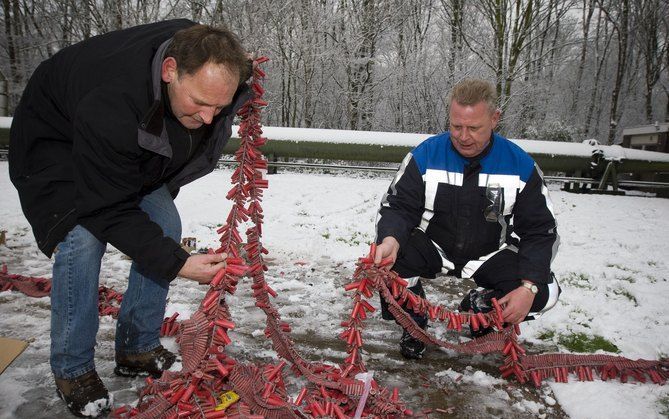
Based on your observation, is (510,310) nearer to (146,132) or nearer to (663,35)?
(146,132)

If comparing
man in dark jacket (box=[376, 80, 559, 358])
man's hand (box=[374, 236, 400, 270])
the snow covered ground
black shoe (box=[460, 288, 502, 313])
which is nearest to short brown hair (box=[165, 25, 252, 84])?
man's hand (box=[374, 236, 400, 270])

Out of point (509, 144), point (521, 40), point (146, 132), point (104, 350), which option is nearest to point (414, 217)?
point (509, 144)

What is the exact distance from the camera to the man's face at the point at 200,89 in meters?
1.66

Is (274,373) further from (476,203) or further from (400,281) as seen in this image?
(476,203)

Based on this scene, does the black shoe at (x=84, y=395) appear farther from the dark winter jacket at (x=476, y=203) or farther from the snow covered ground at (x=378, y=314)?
the dark winter jacket at (x=476, y=203)

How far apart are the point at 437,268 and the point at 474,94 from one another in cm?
108

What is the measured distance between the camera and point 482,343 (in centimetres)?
242

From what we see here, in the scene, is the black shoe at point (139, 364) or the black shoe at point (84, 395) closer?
the black shoe at point (84, 395)

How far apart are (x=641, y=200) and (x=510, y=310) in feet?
23.9

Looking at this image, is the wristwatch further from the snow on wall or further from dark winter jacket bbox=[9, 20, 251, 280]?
the snow on wall

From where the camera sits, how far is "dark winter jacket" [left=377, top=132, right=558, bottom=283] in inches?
99.0

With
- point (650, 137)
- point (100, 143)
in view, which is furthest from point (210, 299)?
point (650, 137)

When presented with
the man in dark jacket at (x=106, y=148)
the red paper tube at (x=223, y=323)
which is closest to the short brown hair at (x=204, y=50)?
the man in dark jacket at (x=106, y=148)

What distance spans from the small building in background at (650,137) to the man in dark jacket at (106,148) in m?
16.8
